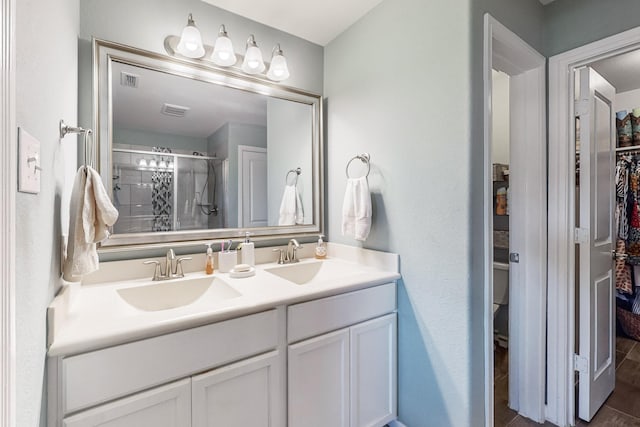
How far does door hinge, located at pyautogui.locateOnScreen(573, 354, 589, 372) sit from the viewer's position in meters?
1.62

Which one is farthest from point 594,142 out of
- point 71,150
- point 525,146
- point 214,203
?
point 71,150

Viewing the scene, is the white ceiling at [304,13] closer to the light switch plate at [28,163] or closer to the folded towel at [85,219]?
the folded towel at [85,219]

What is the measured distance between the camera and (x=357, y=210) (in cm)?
165

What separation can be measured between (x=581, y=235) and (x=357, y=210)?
1205 mm

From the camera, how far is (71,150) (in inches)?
48.3

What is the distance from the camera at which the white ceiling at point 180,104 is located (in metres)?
1.41

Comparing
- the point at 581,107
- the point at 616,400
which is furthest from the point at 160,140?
the point at 616,400

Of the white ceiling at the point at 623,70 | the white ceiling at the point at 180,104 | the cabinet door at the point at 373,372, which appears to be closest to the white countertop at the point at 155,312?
the cabinet door at the point at 373,372

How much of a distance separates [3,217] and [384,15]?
180 cm

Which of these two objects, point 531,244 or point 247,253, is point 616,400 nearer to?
point 531,244

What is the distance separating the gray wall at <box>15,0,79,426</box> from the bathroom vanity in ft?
0.35

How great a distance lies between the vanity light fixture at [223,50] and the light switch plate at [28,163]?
1103 mm

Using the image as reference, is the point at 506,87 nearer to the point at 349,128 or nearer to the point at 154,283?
the point at 349,128

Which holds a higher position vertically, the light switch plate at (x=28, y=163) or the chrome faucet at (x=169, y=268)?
the light switch plate at (x=28, y=163)
